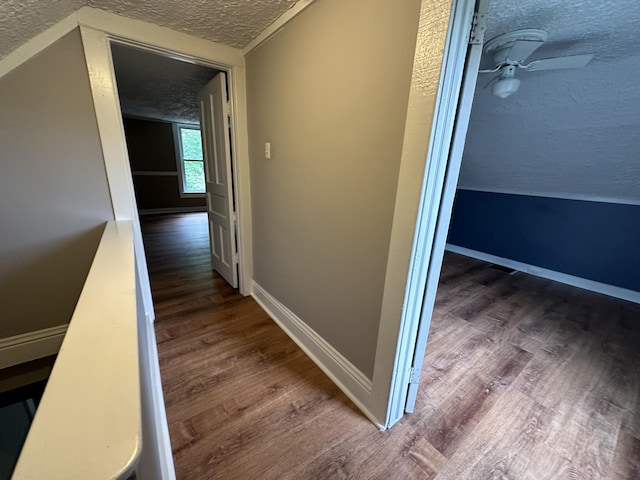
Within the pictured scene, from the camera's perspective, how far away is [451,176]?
3.20ft

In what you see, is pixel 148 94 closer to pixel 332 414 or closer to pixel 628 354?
pixel 332 414

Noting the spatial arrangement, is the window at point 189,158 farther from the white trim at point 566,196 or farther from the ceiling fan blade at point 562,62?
the ceiling fan blade at point 562,62

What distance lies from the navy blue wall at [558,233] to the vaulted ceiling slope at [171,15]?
356 cm

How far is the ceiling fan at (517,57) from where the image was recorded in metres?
1.33

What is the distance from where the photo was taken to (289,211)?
177 cm

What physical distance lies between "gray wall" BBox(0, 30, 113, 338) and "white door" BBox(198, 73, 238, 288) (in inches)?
33.7

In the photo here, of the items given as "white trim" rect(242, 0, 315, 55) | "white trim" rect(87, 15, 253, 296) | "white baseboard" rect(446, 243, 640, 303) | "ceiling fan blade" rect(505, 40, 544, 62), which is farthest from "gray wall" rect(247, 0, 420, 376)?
"white baseboard" rect(446, 243, 640, 303)

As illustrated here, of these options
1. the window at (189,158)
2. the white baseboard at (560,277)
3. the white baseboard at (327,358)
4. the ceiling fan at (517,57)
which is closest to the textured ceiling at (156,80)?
the window at (189,158)

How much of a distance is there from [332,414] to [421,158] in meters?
1.29

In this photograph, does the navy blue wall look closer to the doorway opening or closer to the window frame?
the doorway opening

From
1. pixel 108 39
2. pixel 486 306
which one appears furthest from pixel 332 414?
pixel 108 39

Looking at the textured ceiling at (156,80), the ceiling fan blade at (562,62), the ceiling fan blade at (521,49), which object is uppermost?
the textured ceiling at (156,80)

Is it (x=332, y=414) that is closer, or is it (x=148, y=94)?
(x=332, y=414)

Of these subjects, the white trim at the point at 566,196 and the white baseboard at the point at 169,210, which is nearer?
the white trim at the point at 566,196
